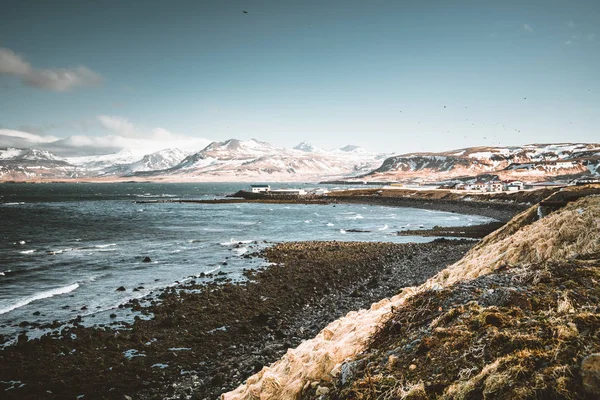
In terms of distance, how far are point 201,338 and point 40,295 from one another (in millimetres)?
15156

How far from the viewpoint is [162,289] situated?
25.9 metres

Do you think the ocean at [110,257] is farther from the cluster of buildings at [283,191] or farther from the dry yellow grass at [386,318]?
the cluster of buildings at [283,191]

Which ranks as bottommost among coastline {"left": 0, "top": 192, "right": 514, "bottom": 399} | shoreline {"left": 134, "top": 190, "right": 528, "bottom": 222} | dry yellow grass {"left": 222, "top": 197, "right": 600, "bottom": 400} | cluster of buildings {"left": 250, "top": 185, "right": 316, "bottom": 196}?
shoreline {"left": 134, "top": 190, "right": 528, "bottom": 222}

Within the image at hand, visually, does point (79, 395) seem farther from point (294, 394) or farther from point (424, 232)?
point (424, 232)

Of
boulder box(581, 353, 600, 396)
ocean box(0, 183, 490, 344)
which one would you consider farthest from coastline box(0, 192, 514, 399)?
boulder box(581, 353, 600, 396)

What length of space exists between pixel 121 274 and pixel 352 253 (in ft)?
73.9

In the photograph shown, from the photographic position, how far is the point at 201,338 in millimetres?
17234

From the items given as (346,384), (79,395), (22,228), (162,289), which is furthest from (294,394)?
(22,228)

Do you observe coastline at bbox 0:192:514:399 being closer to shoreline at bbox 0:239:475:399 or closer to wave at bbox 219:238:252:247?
shoreline at bbox 0:239:475:399

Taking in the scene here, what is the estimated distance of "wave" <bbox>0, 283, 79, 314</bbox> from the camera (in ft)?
71.7

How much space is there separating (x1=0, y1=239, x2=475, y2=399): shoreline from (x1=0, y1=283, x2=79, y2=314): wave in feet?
22.5

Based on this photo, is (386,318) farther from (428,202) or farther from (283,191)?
(283,191)

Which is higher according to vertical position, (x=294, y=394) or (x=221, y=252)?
(x=294, y=394)

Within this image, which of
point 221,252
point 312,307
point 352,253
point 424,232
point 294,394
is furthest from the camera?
point 424,232
